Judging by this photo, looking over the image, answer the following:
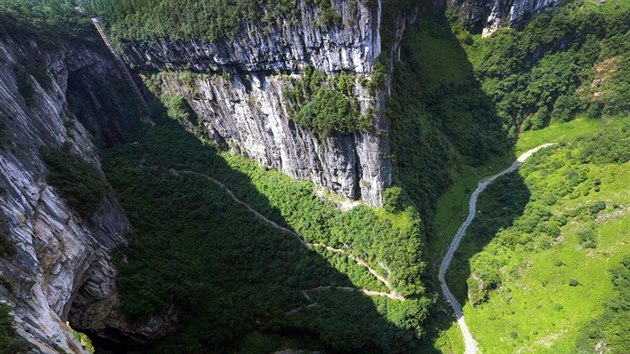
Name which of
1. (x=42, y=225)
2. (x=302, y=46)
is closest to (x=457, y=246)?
(x=302, y=46)

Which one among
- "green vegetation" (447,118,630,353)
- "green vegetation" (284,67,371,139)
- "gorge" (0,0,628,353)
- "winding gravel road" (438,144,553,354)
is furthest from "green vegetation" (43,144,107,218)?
"green vegetation" (447,118,630,353)

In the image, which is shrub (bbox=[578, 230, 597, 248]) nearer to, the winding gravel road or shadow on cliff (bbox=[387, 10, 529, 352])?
shadow on cliff (bbox=[387, 10, 529, 352])

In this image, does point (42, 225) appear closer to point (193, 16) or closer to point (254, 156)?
point (193, 16)

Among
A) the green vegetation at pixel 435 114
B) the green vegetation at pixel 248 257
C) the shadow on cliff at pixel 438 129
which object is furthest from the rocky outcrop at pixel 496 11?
the green vegetation at pixel 248 257

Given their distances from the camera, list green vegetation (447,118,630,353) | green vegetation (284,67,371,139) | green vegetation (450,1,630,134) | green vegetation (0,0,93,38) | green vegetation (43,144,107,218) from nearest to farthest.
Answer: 1. green vegetation (43,144,107,218)
2. green vegetation (447,118,630,353)
3. green vegetation (284,67,371,139)
4. green vegetation (0,0,93,38)
5. green vegetation (450,1,630,134)

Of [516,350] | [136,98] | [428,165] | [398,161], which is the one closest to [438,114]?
[428,165]

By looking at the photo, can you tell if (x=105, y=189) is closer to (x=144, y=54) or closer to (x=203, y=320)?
(x=203, y=320)
